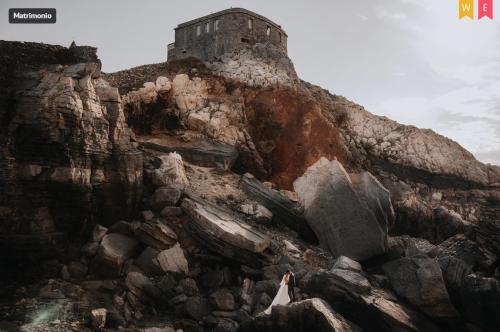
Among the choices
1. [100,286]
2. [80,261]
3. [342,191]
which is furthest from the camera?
[342,191]

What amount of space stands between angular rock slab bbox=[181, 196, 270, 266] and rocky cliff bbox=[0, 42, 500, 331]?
0.05m

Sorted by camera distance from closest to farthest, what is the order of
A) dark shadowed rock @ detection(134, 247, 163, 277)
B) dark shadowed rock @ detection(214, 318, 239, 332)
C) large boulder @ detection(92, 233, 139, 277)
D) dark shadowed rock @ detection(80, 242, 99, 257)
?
dark shadowed rock @ detection(214, 318, 239, 332) → large boulder @ detection(92, 233, 139, 277) → dark shadowed rock @ detection(134, 247, 163, 277) → dark shadowed rock @ detection(80, 242, 99, 257)

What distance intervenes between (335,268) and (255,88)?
16.7 meters

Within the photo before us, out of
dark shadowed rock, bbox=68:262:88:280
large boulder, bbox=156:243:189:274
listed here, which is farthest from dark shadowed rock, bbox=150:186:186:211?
dark shadowed rock, bbox=68:262:88:280

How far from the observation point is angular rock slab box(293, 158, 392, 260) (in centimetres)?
1228

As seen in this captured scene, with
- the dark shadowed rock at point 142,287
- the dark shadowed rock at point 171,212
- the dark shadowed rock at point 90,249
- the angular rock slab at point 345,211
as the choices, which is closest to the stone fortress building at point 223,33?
the angular rock slab at point 345,211

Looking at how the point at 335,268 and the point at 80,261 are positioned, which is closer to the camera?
the point at 335,268

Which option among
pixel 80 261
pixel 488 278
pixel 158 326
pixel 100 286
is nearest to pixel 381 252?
pixel 488 278

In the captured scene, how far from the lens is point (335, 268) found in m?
10.1

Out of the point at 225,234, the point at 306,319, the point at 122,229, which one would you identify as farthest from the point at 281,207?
the point at 306,319

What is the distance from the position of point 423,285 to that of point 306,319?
328cm

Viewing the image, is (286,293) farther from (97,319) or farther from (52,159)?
(52,159)

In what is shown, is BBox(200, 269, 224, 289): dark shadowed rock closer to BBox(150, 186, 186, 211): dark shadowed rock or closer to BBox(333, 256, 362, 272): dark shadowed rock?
BBox(150, 186, 186, 211): dark shadowed rock

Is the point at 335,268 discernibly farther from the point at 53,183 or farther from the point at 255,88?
the point at 255,88
